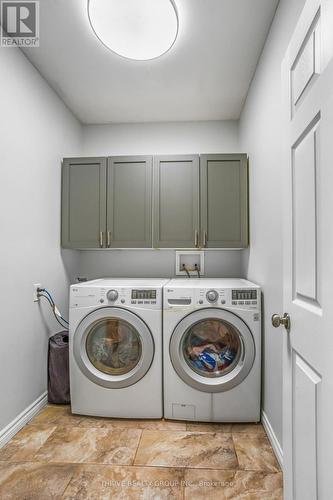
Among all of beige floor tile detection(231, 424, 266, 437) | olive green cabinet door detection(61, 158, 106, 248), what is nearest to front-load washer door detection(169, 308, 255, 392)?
beige floor tile detection(231, 424, 266, 437)

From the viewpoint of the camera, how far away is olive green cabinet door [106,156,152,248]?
8.49 ft

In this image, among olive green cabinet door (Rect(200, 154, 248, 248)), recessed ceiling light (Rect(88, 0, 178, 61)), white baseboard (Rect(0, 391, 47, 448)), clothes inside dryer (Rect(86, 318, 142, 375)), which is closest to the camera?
recessed ceiling light (Rect(88, 0, 178, 61))

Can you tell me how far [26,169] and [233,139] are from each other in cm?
201

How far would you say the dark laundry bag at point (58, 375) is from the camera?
227cm

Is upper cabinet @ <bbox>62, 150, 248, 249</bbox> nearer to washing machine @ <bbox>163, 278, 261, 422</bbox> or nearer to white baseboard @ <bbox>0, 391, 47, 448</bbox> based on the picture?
washing machine @ <bbox>163, 278, 261, 422</bbox>

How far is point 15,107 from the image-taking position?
1924 millimetres

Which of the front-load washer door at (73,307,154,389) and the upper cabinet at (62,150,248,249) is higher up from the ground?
the upper cabinet at (62,150,248,249)

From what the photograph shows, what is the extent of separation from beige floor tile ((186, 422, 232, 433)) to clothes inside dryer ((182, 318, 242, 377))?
0.33 m

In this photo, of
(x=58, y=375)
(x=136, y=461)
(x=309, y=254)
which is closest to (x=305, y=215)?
(x=309, y=254)

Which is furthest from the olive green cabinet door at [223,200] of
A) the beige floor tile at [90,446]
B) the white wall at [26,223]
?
the beige floor tile at [90,446]

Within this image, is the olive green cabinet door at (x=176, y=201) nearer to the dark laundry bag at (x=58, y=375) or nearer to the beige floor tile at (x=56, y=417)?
the dark laundry bag at (x=58, y=375)

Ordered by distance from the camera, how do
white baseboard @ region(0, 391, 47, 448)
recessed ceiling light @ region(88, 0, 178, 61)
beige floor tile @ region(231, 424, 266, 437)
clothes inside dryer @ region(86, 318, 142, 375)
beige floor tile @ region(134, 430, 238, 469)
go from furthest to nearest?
clothes inside dryer @ region(86, 318, 142, 375) → beige floor tile @ region(231, 424, 266, 437) → white baseboard @ region(0, 391, 47, 448) → beige floor tile @ region(134, 430, 238, 469) → recessed ceiling light @ region(88, 0, 178, 61)

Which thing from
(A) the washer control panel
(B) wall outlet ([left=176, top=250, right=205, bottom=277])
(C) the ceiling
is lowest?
(A) the washer control panel

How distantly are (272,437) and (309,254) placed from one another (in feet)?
4.66
